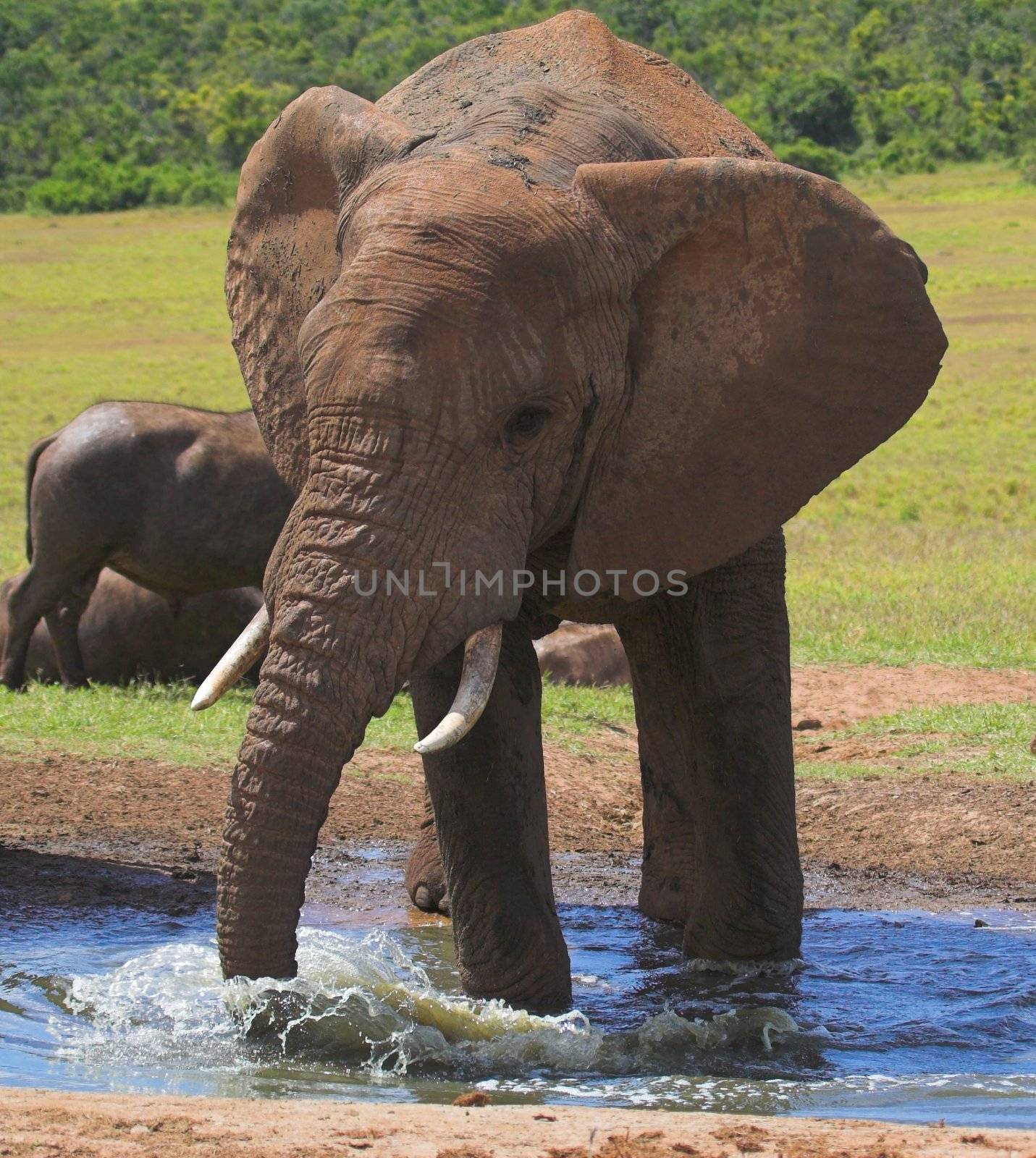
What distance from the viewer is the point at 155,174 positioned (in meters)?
49.3

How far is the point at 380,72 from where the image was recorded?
5941cm

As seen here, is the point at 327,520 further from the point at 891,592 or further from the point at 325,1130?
the point at 891,592

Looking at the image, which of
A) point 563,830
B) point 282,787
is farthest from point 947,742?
point 282,787

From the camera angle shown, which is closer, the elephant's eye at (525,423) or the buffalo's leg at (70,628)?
the elephant's eye at (525,423)

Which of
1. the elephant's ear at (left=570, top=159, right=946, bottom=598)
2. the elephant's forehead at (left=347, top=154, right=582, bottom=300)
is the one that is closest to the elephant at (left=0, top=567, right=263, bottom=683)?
the elephant's ear at (left=570, top=159, right=946, bottom=598)

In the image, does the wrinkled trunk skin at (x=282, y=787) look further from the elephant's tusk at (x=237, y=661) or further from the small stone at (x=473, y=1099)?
the small stone at (x=473, y=1099)

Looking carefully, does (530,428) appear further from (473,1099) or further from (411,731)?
(411,731)

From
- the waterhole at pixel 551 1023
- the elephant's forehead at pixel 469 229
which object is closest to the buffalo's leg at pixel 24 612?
the waterhole at pixel 551 1023

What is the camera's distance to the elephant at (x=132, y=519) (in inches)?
420

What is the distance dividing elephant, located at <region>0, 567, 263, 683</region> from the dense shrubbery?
35.0 m

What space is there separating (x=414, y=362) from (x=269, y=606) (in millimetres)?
642

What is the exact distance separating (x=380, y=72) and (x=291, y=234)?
5554 centimetres

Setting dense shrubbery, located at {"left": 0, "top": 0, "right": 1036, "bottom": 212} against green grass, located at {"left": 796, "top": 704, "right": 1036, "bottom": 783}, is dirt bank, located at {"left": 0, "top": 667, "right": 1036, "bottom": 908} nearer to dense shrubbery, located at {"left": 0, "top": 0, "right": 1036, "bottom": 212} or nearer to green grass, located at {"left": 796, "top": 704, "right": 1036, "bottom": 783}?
green grass, located at {"left": 796, "top": 704, "right": 1036, "bottom": 783}

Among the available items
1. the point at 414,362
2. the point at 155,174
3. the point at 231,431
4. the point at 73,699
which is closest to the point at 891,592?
the point at 231,431
